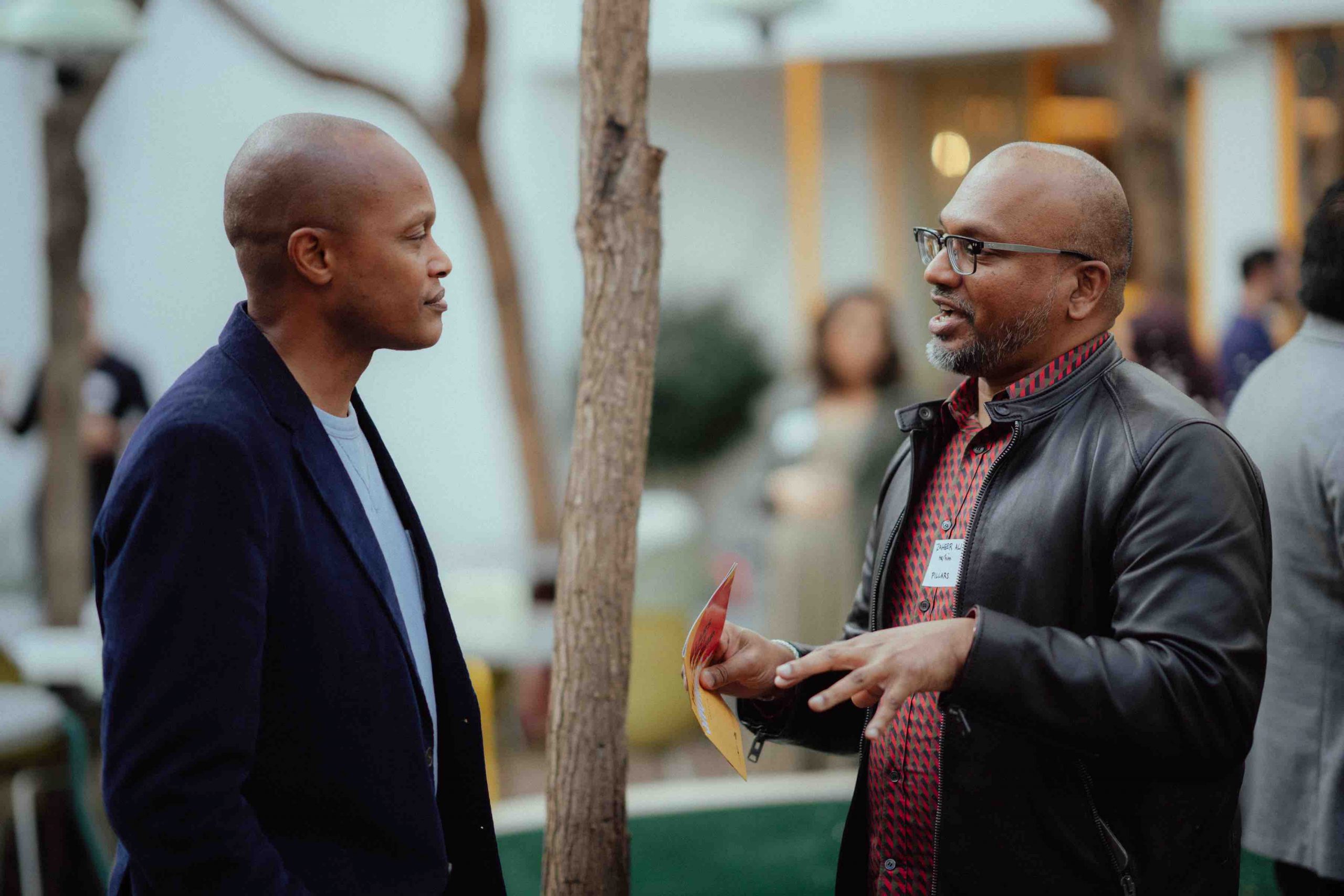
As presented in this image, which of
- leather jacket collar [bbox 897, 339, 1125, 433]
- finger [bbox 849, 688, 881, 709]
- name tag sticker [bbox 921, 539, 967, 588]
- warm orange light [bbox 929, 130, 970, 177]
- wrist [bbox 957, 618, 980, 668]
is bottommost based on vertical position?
finger [bbox 849, 688, 881, 709]

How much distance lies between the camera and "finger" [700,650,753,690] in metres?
2.28

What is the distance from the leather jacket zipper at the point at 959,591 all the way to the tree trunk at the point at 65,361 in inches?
217

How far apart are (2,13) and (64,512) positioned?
253 centimetres

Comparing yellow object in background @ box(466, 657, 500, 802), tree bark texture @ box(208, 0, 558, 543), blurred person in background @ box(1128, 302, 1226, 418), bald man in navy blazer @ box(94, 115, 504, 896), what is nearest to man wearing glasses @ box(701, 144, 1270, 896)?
bald man in navy blazer @ box(94, 115, 504, 896)

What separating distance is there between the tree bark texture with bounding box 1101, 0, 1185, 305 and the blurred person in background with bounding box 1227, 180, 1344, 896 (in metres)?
3.70

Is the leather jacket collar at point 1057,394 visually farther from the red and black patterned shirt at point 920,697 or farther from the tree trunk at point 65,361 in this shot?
the tree trunk at point 65,361

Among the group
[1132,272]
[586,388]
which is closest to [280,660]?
[586,388]

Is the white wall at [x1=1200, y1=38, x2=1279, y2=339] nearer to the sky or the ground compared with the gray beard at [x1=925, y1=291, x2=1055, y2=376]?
nearer to the sky

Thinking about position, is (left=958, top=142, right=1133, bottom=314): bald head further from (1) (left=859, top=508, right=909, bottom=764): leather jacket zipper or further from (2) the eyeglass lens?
(1) (left=859, top=508, right=909, bottom=764): leather jacket zipper

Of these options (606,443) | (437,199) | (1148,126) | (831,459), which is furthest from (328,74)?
(437,199)

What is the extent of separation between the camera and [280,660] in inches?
75.7

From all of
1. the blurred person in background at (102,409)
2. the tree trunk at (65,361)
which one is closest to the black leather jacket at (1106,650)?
the tree trunk at (65,361)

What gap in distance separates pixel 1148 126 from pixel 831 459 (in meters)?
2.18

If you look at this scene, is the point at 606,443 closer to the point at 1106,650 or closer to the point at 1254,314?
the point at 1106,650
